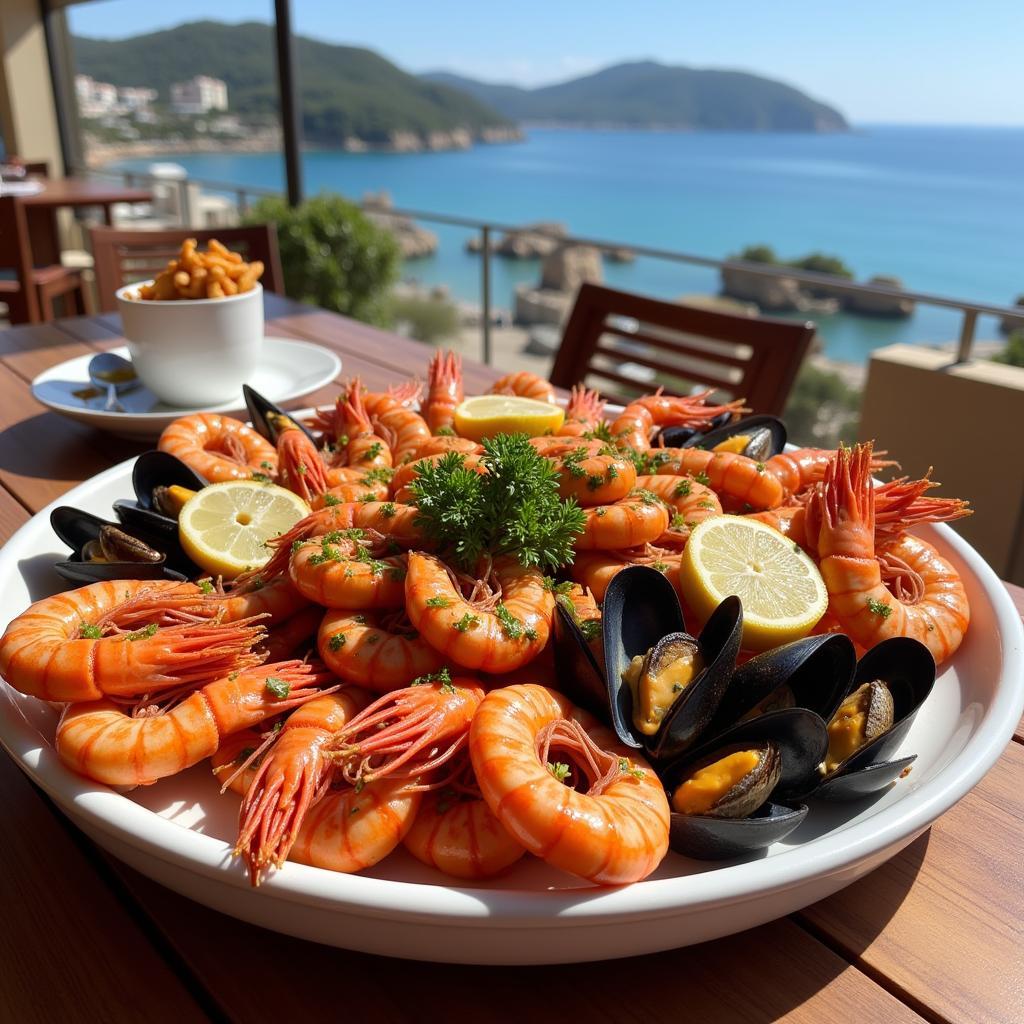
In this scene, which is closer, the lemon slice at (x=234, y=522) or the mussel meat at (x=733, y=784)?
the mussel meat at (x=733, y=784)

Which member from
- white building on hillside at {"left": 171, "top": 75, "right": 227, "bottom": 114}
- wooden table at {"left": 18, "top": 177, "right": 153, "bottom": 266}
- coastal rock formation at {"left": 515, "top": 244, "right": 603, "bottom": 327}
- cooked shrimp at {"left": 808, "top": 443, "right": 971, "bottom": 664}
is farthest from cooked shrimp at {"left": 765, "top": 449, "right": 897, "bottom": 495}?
white building on hillside at {"left": 171, "top": 75, "right": 227, "bottom": 114}

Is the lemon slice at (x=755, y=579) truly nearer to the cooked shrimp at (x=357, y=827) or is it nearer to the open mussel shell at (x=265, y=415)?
the cooked shrimp at (x=357, y=827)

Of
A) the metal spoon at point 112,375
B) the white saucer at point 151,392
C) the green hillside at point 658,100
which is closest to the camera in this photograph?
the white saucer at point 151,392

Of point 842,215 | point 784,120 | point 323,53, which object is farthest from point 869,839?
point 784,120

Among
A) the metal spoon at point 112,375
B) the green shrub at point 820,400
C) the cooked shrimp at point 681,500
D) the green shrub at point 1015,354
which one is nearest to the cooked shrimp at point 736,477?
the cooked shrimp at point 681,500

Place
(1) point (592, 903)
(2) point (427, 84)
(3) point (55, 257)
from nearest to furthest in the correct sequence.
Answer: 1. (1) point (592, 903)
2. (3) point (55, 257)
3. (2) point (427, 84)

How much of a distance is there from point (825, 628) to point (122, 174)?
31.2 feet

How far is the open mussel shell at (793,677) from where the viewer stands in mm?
798

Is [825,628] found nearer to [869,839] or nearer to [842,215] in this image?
[869,839]

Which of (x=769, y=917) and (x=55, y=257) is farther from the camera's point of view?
(x=55, y=257)

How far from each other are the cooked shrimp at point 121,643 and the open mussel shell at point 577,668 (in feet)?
1.10

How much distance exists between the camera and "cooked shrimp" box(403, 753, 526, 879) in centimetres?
68

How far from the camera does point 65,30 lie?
9.95 m

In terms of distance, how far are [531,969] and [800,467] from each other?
0.93 meters
